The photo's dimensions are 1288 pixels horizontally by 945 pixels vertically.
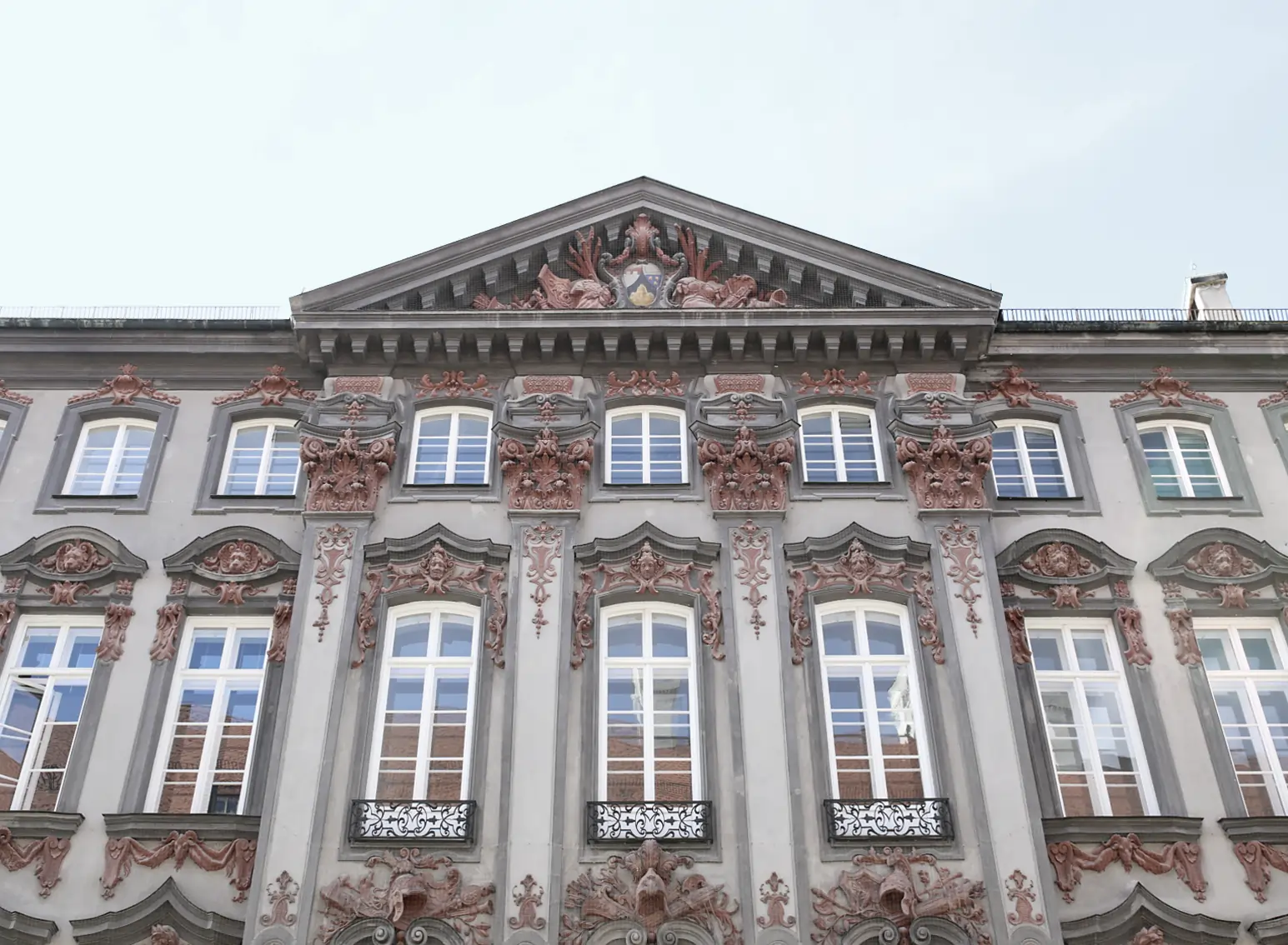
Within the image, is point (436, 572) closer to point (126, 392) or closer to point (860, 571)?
point (860, 571)

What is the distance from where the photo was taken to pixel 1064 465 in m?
22.9

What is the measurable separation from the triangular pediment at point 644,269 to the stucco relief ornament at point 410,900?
1012cm

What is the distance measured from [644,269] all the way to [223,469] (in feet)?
27.1

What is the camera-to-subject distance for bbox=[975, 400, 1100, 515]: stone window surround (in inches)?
862

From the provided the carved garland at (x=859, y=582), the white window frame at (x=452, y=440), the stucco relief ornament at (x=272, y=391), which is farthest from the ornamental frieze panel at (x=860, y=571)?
the stucco relief ornament at (x=272, y=391)

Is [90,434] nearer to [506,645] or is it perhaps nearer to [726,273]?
[506,645]

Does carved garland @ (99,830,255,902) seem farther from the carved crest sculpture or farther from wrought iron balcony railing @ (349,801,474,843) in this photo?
the carved crest sculpture

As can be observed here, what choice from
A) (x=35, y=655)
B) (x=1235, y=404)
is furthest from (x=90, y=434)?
(x=1235, y=404)

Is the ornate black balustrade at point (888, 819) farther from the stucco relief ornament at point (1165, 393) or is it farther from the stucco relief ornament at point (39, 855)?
the stucco relief ornament at point (39, 855)

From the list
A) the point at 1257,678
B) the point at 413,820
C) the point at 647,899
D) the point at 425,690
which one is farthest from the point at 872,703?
the point at 413,820

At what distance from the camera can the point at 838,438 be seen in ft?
74.8

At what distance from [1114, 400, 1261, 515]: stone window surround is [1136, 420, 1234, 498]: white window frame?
39 mm

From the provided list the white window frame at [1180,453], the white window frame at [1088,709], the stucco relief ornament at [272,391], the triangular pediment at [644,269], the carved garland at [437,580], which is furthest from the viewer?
the stucco relief ornament at [272,391]

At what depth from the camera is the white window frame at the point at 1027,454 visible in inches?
886
